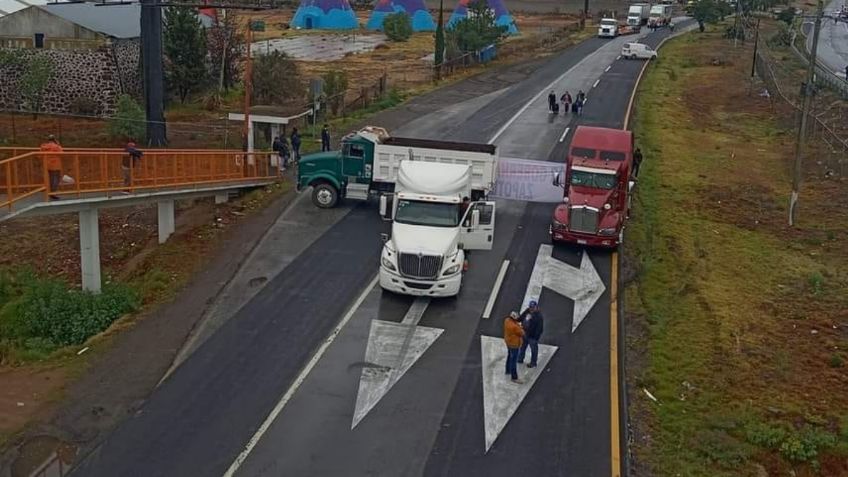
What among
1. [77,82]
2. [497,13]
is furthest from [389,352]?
[497,13]

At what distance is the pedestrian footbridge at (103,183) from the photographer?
22.5 m

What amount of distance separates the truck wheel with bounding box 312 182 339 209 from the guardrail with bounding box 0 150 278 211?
125 inches

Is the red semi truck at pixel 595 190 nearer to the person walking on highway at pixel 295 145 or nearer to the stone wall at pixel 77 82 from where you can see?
the person walking on highway at pixel 295 145

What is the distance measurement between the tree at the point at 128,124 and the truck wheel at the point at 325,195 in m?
15.3

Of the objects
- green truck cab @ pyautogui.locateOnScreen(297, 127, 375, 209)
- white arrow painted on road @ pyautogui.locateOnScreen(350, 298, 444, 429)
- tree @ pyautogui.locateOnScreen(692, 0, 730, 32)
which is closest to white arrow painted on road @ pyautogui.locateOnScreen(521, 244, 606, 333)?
white arrow painted on road @ pyautogui.locateOnScreen(350, 298, 444, 429)

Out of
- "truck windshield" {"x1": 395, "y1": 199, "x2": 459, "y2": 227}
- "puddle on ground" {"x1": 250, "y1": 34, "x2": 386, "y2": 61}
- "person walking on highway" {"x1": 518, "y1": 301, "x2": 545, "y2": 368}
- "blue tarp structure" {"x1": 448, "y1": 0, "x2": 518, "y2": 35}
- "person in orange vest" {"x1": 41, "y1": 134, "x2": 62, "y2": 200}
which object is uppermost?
"blue tarp structure" {"x1": 448, "y1": 0, "x2": 518, "y2": 35}

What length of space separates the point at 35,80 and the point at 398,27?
51.4 metres

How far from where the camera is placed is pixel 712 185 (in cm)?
3591

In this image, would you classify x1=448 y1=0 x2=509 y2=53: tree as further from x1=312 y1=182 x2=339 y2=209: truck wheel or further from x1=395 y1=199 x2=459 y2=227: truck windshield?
x1=395 y1=199 x2=459 y2=227: truck windshield

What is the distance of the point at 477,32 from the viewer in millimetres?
69688

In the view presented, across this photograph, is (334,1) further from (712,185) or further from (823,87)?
(712,185)

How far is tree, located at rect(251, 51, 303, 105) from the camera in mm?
49500

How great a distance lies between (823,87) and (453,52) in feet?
82.8

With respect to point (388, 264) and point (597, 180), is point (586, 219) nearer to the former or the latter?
point (597, 180)
